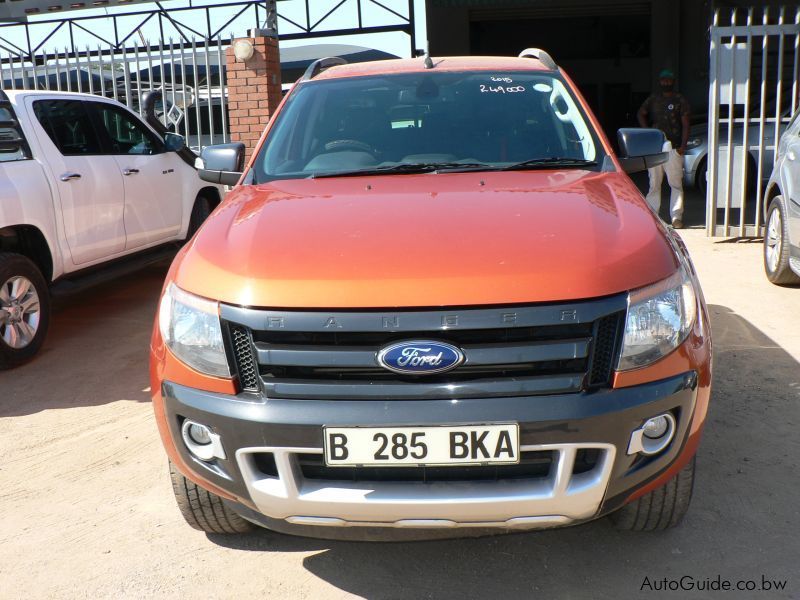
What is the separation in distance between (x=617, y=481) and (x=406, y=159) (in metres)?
1.67

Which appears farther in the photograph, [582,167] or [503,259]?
[582,167]

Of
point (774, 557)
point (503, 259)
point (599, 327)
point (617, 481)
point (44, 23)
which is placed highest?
point (44, 23)

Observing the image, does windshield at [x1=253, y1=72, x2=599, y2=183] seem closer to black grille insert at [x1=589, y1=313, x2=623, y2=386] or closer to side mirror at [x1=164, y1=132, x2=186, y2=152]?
black grille insert at [x1=589, y1=313, x2=623, y2=386]

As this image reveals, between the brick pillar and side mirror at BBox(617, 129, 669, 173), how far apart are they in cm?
582

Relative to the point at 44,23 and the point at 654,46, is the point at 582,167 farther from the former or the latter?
the point at 654,46

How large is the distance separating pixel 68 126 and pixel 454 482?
452cm

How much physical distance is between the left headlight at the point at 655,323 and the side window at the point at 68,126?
4.41 meters

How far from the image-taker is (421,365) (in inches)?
87.4

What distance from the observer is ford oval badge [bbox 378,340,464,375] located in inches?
87.4

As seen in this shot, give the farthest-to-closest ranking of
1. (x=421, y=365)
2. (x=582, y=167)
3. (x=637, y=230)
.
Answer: (x=582, y=167), (x=637, y=230), (x=421, y=365)

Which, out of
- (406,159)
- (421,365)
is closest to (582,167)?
(406,159)

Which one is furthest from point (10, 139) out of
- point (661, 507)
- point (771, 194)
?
point (771, 194)

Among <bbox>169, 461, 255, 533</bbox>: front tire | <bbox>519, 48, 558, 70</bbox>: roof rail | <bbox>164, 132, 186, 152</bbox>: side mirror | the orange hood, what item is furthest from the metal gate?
<bbox>169, 461, 255, 533</bbox>: front tire

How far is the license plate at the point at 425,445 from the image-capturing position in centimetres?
218
